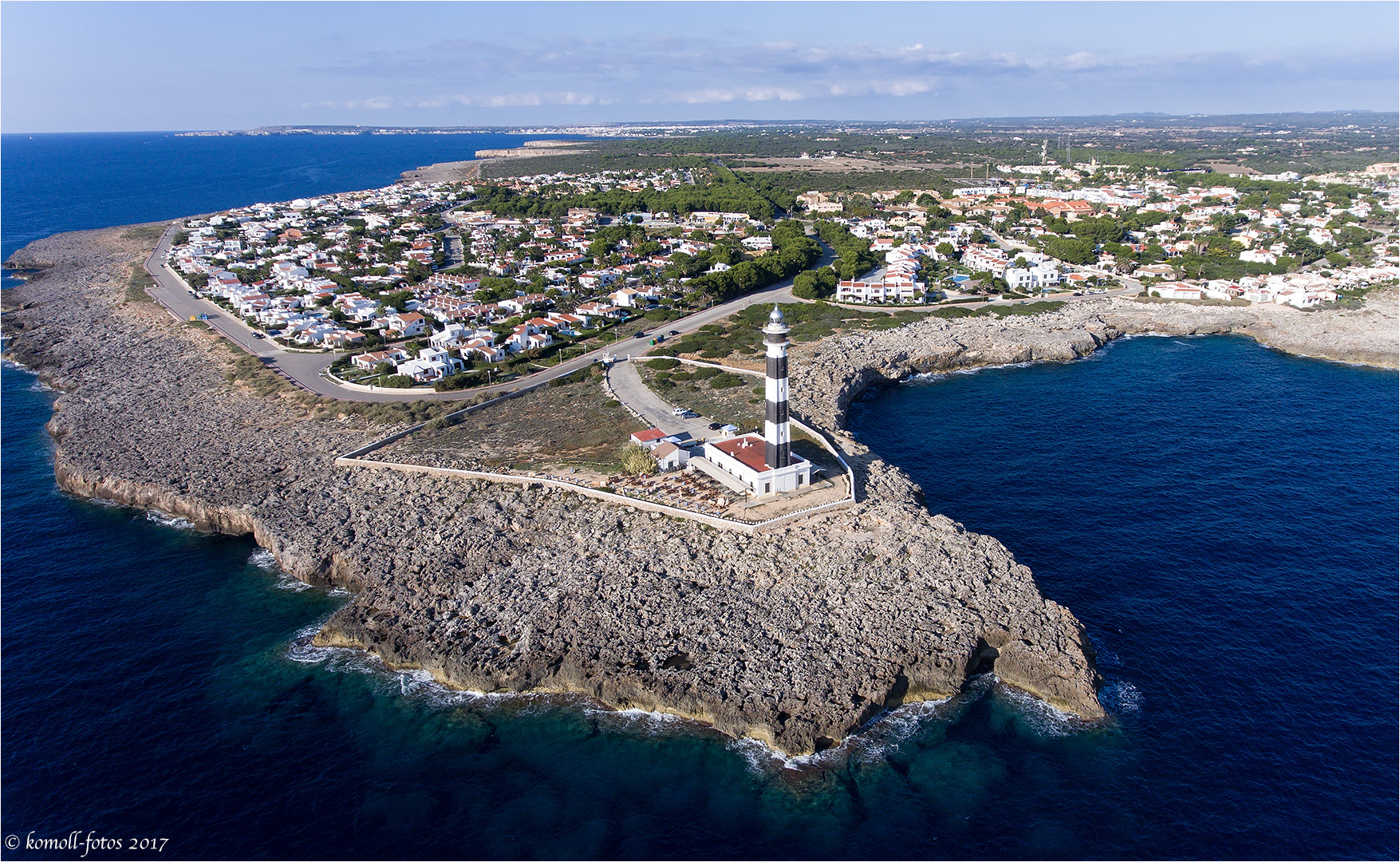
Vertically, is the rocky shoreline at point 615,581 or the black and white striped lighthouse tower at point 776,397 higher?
the black and white striped lighthouse tower at point 776,397

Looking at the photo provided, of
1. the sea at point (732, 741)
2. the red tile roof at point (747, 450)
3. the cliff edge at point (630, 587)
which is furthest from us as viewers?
the red tile roof at point (747, 450)

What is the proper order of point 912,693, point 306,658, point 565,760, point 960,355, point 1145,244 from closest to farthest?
point 565,760 < point 912,693 < point 306,658 < point 960,355 < point 1145,244

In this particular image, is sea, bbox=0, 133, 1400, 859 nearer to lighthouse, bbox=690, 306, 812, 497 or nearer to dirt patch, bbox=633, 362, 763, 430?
lighthouse, bbox=690, 306, 812, 497

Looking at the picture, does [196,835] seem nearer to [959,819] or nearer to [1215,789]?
[959,819]

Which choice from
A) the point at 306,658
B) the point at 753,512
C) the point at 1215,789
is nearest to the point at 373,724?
the point at 306,658

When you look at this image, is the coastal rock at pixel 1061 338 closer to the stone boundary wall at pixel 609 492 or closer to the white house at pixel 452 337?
the stone boundary wall at pixel 609 492

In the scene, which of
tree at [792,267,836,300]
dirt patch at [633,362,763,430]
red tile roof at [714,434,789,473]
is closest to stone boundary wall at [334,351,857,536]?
red tile roof at [714,434,789,473]

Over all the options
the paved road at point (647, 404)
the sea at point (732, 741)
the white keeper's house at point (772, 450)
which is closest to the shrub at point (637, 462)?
the white keeper's house at point (772, 450)
